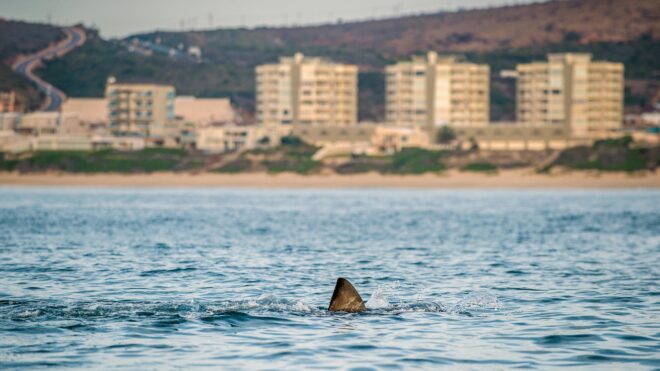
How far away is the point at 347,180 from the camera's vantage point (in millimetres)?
171000

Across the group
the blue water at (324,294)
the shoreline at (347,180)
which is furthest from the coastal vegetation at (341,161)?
the blue water at (324,294)

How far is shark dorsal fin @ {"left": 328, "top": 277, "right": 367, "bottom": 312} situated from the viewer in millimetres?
31422

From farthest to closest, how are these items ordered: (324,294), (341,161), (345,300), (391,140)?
1. (391,140)
2. (341,161)
3. (324,294)
4. (345,300)

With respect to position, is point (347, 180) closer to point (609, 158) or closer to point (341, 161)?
point (341, 161)

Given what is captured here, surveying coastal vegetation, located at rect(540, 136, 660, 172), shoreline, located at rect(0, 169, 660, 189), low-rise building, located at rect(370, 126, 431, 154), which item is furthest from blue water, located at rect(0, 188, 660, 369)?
low-rise building, located at rect(370, 126, 431, 154)

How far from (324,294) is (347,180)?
135m

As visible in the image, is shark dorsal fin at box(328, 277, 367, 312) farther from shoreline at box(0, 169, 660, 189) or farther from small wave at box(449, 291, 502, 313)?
shoreline at box(0, 169, 660, 189)

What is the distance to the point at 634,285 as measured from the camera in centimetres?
3928

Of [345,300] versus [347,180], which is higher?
[345,300]

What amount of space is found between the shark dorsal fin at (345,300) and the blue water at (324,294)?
48cm

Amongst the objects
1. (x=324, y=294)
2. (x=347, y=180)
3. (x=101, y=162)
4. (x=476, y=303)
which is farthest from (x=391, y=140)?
(x=476, y=303)

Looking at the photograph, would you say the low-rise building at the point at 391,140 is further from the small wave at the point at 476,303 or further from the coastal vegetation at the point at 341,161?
the small wave at the point at 476,303

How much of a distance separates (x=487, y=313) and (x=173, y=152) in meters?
157

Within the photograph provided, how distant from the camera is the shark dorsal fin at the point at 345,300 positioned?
103 ft
